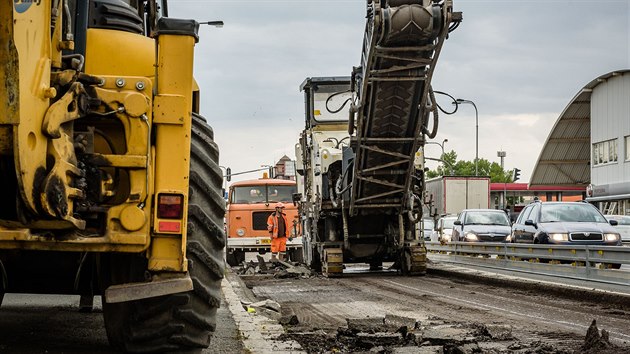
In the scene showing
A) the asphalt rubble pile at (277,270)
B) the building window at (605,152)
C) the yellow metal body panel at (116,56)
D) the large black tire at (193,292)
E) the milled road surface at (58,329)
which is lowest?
the milled road surface at (58,329)

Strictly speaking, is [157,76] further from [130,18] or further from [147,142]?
[130,18]

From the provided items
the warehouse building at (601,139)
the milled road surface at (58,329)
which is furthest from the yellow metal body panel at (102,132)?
the warehouse building at (601,139)

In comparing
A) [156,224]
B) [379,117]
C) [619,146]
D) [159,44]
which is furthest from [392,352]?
[619,146]

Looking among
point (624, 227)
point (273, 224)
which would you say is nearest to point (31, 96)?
point (273, 224)

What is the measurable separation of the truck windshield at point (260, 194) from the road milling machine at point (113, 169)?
22.7m

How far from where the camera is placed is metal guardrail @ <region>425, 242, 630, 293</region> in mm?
15805

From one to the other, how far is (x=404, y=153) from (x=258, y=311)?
7.92 metres

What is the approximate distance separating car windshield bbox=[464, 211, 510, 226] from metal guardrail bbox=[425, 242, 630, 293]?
6.17 m

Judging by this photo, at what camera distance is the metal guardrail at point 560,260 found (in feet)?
51.9

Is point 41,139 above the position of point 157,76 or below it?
below

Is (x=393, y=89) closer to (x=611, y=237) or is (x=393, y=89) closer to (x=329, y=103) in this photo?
(x=329, y=103)

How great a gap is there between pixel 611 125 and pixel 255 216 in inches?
1331

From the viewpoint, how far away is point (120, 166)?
A: 617 cm

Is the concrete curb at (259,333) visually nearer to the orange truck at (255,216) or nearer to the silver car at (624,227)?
the orange truck at (255,216)
